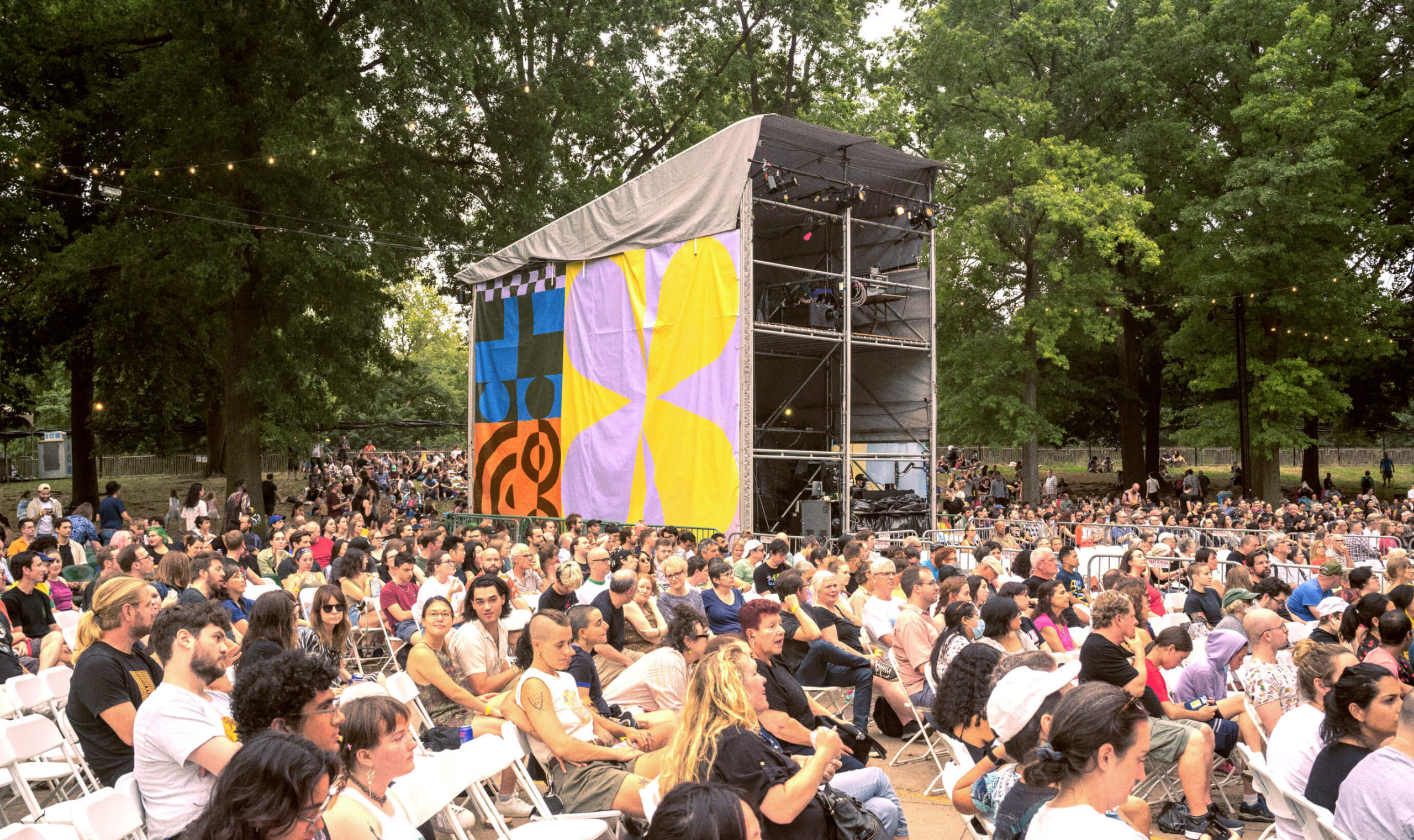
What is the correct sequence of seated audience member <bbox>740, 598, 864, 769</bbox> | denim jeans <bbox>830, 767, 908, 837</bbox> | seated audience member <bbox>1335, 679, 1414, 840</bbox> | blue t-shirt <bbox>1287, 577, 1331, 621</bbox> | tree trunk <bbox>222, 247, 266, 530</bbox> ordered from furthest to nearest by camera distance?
1. tree trunk <bbox>222, 247, 266, 530</bbox>
2. blue t-shirt <bbox>1287, 577, 1331, 621</bbox>
3. seated audience member <bbox>740, 598, 864, 769</bbox>
4. denim jeans <bbox>830, 767, 908, 837</bbox>
5. seated audience member <bbox>1335, 679, 1414, 840</bbox>

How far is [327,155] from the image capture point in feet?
64.0

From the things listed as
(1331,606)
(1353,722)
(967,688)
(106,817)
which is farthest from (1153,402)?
(106,817)

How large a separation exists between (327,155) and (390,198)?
255cm

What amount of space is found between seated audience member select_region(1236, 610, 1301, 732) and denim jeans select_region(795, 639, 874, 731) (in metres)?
2.31

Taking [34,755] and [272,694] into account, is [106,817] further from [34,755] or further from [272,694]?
[34,755]

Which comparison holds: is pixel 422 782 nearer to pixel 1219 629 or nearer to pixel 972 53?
pixel 1219 629

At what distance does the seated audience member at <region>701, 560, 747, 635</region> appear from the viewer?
754cm

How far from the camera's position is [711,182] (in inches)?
655

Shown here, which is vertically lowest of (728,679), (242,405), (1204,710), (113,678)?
(1204,710)

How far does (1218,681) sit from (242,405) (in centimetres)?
1947

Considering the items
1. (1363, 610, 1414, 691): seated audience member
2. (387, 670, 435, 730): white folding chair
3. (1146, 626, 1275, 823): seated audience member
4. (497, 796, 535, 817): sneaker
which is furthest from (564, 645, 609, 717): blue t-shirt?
(1363, 610, 1414, 691): seated audience member

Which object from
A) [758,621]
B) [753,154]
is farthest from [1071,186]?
[758,621]

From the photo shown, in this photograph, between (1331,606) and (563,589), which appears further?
(1331,606)

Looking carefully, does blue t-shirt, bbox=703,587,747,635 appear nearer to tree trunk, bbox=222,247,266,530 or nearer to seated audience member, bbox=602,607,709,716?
seated audience member, bbox=602,607,709,716
